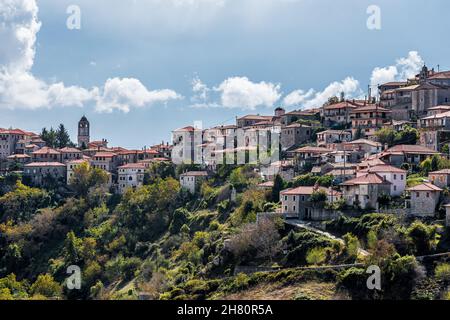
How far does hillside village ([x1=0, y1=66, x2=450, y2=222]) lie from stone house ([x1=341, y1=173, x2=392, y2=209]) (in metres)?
0.08

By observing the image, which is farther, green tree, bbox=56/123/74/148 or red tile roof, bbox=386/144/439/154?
green tree, bbox=56/123/74/148

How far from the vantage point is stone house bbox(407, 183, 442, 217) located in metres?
65.5

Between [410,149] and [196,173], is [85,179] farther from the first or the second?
[410,149]

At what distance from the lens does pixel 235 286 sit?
64.1 m

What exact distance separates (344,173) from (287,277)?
17.9 meters

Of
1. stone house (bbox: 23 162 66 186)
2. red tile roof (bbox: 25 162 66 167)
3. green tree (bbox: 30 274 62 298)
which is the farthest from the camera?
red tile roof (bbox: 25 162 66 167)

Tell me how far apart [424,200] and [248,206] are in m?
19.1

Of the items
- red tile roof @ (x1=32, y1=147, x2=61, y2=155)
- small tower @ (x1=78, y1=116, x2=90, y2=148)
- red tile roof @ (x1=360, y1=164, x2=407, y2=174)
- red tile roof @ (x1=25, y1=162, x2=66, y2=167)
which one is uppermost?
small tower @ (x1=78, y1=116, x2=90, y2=148)

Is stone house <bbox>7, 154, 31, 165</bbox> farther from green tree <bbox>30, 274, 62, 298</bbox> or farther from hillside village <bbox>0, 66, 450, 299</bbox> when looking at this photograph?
green tree <bbox>30, 274, 62, 298</bbox>

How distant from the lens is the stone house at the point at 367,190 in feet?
226

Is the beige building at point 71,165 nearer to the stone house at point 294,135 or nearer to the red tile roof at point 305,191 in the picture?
the stone house at point 294,135

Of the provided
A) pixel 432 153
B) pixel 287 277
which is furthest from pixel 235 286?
pixel 432 153

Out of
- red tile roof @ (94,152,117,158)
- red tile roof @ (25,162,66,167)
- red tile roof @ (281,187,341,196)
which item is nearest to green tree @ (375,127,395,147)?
red tile roof @ (281,187,341,196)

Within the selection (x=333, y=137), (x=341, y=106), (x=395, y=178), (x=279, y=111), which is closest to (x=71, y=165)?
(x=279, y=111)
